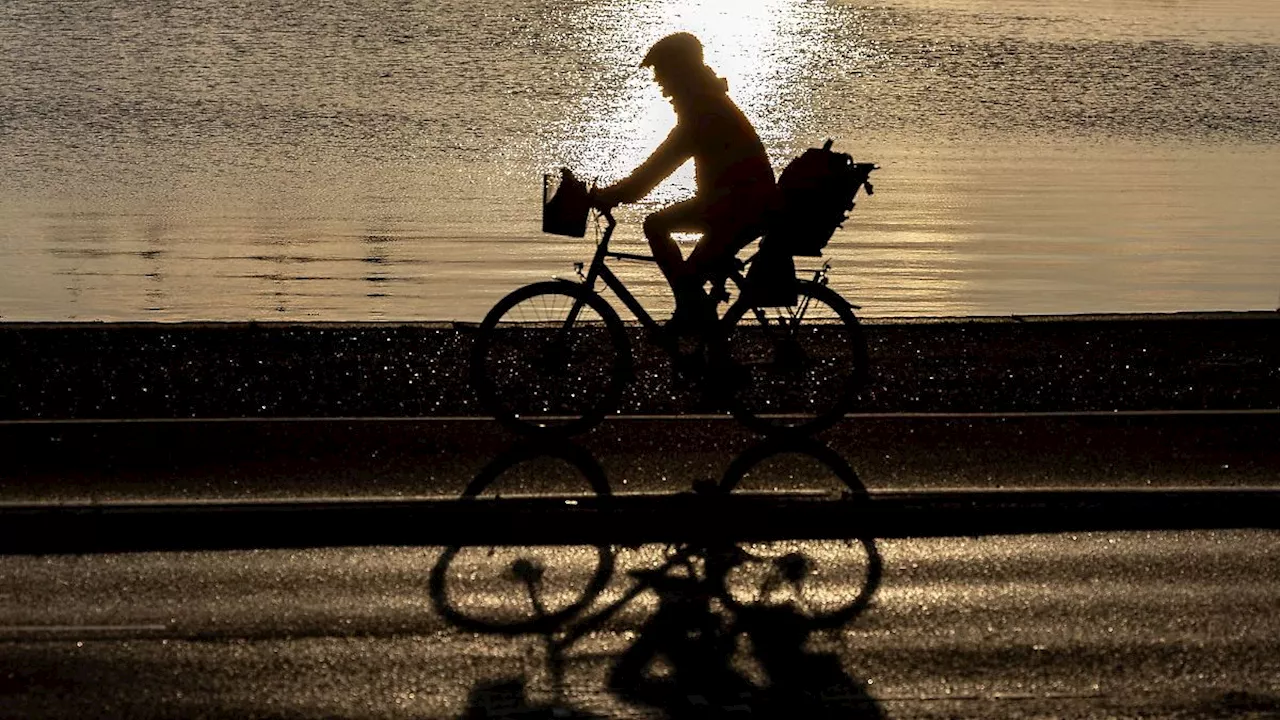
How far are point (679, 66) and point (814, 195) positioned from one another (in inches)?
34.3

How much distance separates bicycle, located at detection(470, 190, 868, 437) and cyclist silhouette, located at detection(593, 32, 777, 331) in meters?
0.16

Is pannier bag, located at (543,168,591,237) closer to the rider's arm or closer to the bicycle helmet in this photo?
the rider's arm

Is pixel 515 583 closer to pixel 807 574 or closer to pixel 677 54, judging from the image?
pixel 807 574

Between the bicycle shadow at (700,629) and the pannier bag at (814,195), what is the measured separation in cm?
150

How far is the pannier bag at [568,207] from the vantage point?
34.0 feet

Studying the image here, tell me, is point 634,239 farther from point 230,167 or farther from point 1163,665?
point 1163,665

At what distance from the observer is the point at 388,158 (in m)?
32.0

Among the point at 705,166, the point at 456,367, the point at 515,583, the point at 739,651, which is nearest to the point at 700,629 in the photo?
the point at 739,651

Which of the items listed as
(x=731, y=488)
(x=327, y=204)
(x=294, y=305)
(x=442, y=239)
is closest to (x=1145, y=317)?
(x=731, y=488)

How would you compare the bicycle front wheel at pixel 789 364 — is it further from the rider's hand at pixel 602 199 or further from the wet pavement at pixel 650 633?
the wet pavement at pixel 650 633

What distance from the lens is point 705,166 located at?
10133 millimetres

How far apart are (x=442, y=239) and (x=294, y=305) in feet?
16.5

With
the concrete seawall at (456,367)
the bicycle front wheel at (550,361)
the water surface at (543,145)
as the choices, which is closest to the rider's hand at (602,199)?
the bicycle front wheel at (550,361)

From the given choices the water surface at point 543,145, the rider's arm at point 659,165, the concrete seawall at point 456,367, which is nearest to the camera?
the rider's arm at point 659,165
